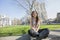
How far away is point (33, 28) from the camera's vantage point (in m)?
4.97

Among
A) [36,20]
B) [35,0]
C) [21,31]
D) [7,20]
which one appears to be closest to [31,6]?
[35,0]

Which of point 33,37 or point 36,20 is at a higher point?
point 36,20

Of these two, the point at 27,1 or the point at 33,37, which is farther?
the point at 27,1

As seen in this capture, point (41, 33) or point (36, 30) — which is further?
point (36, 30)

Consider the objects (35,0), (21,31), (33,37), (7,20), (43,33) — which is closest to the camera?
(43,33)

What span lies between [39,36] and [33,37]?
0.36m

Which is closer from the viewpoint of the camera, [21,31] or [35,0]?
[21,31]

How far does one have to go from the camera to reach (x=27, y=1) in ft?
104

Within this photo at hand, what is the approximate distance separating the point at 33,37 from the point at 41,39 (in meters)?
0.34

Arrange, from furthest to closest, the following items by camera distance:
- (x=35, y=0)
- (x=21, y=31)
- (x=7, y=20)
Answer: (x=7, y=20), (x=35, y=0), (x=21, y=31)

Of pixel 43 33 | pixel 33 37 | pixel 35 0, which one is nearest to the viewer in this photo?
pixel 43 33

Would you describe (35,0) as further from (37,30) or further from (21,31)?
(37,30)

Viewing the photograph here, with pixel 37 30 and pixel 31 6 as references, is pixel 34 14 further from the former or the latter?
pixel 31 6

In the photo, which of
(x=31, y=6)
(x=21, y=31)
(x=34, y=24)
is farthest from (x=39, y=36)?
(x=31, y=6)
